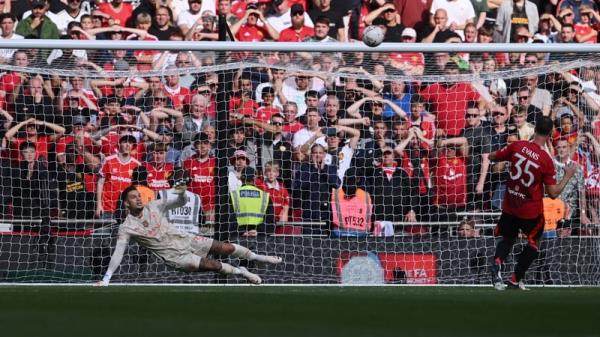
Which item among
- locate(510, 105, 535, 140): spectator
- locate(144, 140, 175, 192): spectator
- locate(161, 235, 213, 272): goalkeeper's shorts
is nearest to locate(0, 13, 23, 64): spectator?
locate(144, 140, 175, 192): spectator

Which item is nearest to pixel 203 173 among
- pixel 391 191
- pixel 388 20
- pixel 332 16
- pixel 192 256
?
pixel 192 256

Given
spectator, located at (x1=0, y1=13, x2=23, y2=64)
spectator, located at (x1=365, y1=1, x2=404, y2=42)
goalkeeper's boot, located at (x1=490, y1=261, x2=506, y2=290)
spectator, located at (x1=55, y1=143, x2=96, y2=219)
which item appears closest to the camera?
goalkeeper's boot, located at (x1=490, y1=261, x2=506, y2=290)

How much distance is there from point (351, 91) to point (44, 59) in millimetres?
3080

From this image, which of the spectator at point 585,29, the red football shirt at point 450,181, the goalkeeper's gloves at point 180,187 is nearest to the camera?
the goalkeeper's gloves at point 180,187

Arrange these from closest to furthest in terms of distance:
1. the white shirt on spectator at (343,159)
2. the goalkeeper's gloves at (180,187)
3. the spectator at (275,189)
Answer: the goalkeeper's gloves at (180,187)
the spectator at (275,189)
the white shirt on spectator at (343,159)

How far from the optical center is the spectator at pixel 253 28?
42.3 feet

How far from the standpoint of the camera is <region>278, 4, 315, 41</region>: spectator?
12945mm

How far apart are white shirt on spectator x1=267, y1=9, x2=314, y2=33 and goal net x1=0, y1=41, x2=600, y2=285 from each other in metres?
1.70

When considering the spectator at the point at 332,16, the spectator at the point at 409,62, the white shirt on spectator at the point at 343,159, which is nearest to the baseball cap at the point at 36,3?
the spectator at the point at 332,16

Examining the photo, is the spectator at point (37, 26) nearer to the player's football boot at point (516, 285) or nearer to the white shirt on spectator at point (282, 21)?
the white shirt on spectator at point (282, 21)

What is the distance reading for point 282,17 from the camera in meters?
13.1

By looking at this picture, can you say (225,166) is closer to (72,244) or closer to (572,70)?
(72,244)

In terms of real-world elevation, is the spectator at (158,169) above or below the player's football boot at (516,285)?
above

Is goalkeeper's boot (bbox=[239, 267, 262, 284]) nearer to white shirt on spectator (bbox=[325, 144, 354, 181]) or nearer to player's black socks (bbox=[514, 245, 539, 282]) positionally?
white shirt on spectator (bbox=[325, 144, 354, 181])
